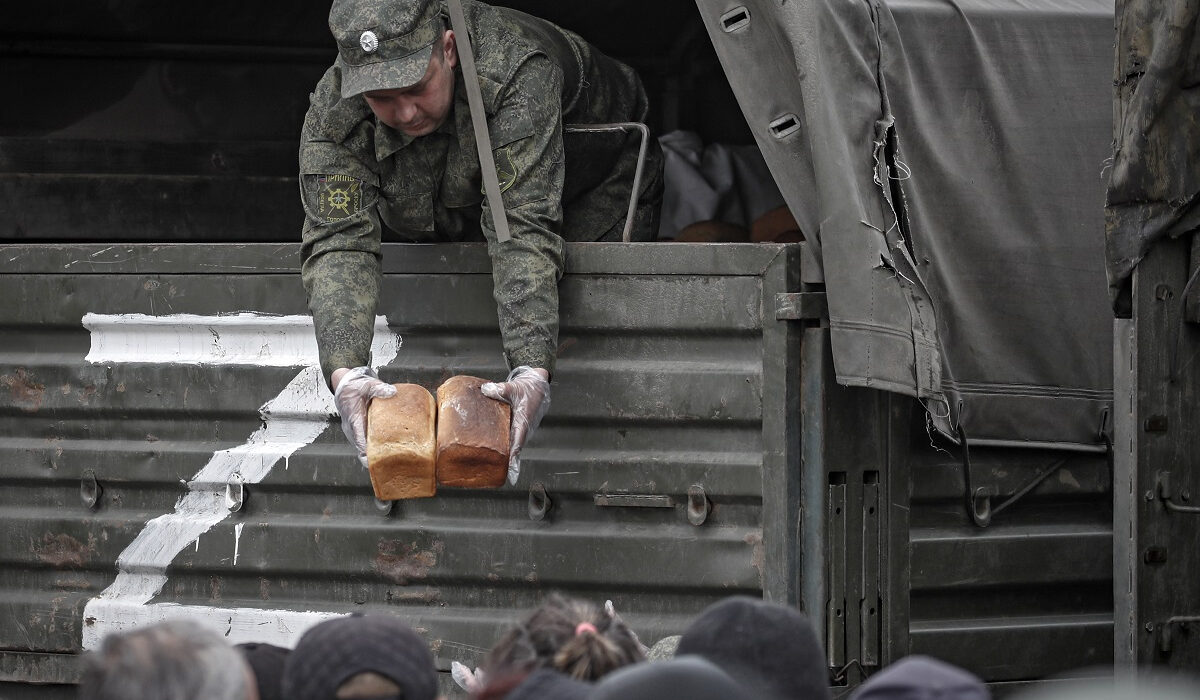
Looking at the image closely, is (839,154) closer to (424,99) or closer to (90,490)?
(424,99)

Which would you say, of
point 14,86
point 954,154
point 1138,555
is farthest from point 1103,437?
point 14,86

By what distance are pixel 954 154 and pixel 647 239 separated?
40.5 inches

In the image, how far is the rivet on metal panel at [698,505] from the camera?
11.7 ft

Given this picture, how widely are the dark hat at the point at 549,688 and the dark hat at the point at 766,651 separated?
22 cm

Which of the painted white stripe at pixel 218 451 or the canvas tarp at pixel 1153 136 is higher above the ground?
the canvas tarp at pixel 1153 136

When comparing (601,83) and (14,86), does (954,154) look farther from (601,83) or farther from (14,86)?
(14,86)

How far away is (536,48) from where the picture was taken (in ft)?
12.4

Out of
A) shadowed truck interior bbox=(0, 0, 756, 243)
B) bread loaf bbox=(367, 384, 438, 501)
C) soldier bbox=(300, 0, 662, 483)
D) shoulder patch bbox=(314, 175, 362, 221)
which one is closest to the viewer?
bread loaf bbox=(367, 384, 438, 501)

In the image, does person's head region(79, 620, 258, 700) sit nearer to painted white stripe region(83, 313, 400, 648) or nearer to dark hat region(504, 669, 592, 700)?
dark hat region(504, 669, 592, 700)

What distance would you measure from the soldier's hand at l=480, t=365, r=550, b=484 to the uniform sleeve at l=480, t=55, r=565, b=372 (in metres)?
0.04

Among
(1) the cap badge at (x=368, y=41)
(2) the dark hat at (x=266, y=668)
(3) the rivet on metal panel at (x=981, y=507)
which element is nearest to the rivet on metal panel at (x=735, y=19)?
(1) the cap badge at (x=368, y=41)

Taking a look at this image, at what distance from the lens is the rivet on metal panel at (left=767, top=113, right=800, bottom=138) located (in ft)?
11.7

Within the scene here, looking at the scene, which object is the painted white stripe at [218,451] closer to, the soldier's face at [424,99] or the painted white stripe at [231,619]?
the painted white stripe at [231,619]

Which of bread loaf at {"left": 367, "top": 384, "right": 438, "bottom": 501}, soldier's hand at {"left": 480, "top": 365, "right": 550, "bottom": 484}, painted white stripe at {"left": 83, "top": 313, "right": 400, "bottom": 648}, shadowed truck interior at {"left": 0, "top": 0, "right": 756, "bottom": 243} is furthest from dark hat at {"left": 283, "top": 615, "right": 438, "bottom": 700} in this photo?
shadowed truck interior at {"left": 0, "top": 0, "right": 756, "bottom": 243}
